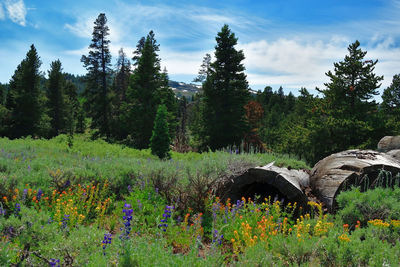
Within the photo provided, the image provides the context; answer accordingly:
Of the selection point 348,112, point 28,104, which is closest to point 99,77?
point 28,104

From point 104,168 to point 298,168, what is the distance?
5106 millimetres

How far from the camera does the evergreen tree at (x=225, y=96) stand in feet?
75.9

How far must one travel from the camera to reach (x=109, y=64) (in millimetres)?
30031

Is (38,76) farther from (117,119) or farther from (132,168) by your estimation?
(132,168)

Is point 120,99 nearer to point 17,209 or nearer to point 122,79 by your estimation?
point 122,79

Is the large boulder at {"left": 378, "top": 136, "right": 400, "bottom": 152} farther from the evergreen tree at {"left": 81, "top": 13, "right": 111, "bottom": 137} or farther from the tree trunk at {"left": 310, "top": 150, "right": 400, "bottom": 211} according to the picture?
the evergreen tree at {"left": 81, "top": 13, "right": 111, "bottom": 137}

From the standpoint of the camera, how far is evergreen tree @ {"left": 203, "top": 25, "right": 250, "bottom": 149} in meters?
23.1

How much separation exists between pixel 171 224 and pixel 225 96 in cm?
2024

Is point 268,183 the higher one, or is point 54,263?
point 268,183

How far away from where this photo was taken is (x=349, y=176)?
550 cm

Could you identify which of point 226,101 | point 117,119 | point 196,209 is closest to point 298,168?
point 196,209

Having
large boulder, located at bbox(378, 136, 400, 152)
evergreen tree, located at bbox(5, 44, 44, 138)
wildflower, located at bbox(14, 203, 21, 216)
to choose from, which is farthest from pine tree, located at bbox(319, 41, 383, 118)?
evergreen tree, located at bbox(5, 44, 44, 138)

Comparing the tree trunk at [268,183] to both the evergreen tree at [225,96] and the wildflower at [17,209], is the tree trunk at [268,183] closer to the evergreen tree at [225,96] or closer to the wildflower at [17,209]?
the wildflower at [17,209]

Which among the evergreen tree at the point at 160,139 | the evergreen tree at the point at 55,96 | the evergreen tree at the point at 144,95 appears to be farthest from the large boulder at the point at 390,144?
the evergreen tree at the point at 55,96
